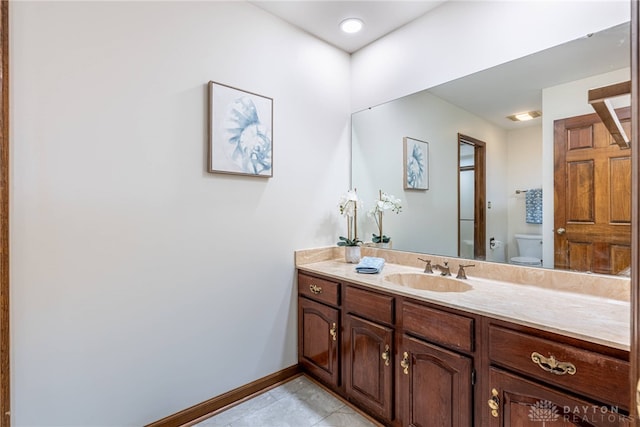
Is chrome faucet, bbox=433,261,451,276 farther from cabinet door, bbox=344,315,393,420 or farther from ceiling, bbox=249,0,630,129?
ceiling, bbox=249,0,630,129

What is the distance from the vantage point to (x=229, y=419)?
179 cm

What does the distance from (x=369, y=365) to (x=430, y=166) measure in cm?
140

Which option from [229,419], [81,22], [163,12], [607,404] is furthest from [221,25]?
[607,404]

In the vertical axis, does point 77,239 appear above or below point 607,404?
above

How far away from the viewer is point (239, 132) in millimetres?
1918

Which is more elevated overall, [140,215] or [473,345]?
[140,215]

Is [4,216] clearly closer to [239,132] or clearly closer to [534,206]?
[239,132]

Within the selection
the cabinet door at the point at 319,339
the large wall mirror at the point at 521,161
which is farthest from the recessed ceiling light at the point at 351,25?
the cabinet door at the point at 319,339

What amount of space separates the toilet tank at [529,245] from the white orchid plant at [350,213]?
41.6 inches

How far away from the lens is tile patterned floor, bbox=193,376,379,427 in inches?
69.1

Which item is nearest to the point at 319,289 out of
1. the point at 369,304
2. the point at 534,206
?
the point at 369,304

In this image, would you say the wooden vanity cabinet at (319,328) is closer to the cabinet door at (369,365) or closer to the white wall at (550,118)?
the cabinet door at (369,365)

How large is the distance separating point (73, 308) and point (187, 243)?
58cm

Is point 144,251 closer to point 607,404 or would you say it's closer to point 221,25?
point 221,25
